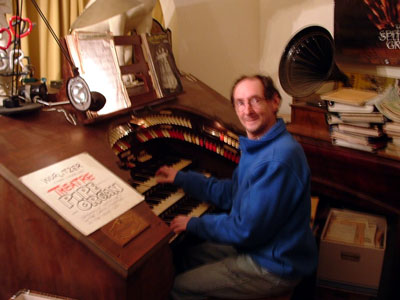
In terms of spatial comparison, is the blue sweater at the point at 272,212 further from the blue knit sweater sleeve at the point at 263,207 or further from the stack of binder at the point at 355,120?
the stack of binder at the point at 355,120

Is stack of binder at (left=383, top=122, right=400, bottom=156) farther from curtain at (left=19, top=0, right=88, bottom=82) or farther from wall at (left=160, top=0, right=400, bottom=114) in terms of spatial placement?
curtain at (left=19, top=0, right=88, bottom=82)

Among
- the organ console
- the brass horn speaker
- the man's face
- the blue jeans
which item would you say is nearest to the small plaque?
the organ console

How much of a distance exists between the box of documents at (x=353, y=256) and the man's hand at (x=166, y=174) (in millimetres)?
937

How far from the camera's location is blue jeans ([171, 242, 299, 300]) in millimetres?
1376

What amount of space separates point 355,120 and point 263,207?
1013mm

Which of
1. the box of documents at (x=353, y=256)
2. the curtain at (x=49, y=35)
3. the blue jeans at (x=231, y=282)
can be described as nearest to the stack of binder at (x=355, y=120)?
the box of documents at (x=353, y=256)

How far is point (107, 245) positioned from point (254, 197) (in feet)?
1.80

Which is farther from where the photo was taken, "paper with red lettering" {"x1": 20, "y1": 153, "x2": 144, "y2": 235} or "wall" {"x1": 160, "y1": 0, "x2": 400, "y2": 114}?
"wall" {"x1": 160, "y1": 0, "x2": 400, "y2": 114}

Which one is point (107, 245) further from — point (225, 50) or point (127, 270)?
point (225, 50)

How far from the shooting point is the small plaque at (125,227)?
1.03m

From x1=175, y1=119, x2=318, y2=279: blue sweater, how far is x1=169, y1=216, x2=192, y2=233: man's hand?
2 cm

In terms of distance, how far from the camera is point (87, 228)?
1.01m

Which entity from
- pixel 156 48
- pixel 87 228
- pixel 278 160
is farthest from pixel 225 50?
pixel 87 228

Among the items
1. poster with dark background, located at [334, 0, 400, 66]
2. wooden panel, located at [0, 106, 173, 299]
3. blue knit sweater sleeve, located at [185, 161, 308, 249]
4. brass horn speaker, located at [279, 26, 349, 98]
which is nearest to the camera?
wooden panel, located at [0, 106, 173, 299]
